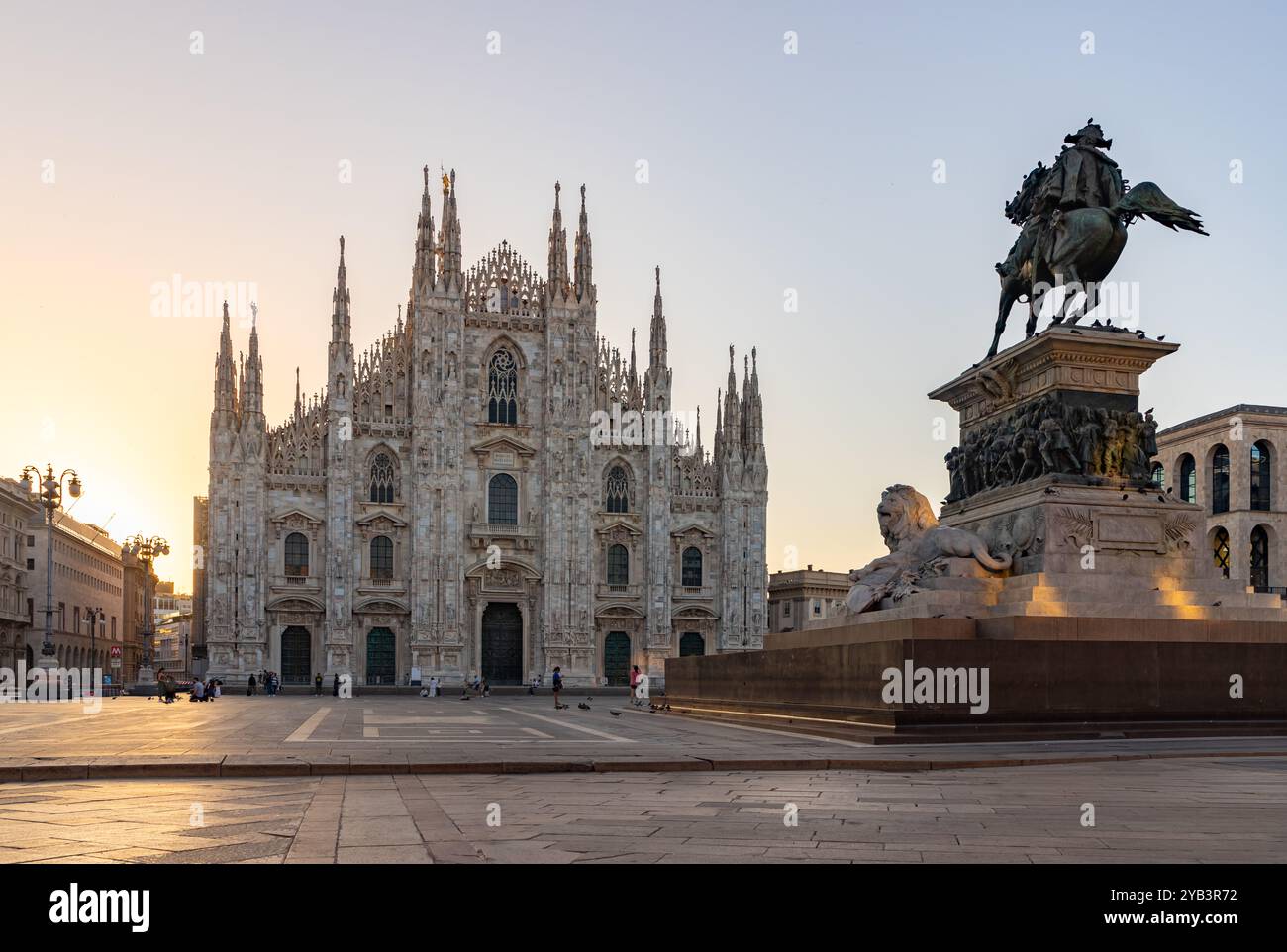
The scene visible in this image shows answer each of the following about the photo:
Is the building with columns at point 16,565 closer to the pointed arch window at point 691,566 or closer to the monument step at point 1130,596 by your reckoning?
the pointed arch window at point 691,566

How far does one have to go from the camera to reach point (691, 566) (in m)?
64.3

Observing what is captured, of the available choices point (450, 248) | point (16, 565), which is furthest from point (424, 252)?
point (16, 565)

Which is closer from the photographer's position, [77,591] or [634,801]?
[634,801]

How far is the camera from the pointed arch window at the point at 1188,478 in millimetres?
60125

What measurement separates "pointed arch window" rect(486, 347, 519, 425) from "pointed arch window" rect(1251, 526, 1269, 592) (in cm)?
3274

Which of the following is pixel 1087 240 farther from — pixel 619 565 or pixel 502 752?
pixel 619 565

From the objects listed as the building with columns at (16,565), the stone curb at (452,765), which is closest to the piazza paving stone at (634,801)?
the stone curb at (452,765)

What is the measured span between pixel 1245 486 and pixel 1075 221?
44.5 m

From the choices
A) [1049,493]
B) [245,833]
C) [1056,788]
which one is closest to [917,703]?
[1049,493]

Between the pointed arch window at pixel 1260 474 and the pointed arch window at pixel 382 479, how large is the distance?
37.3m
